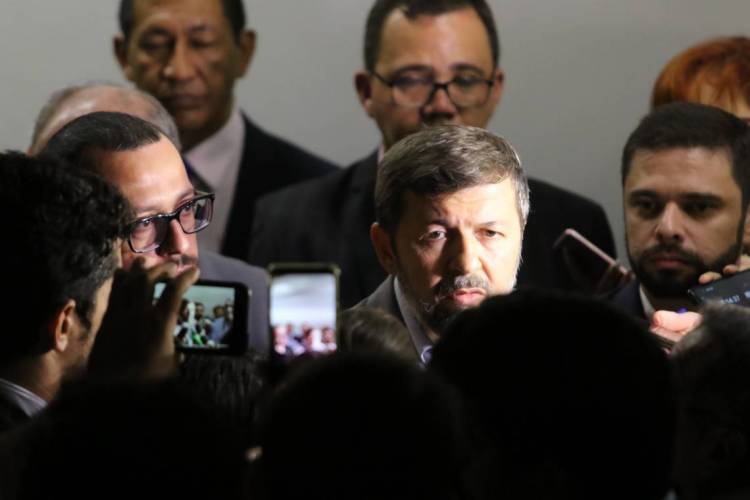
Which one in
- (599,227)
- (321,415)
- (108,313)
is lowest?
(599,227)

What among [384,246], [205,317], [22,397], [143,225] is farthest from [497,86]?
[22,397]

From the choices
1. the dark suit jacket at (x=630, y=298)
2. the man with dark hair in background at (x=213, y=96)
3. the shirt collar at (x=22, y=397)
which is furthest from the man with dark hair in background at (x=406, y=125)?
the shirt collar at (x=22, y=397)

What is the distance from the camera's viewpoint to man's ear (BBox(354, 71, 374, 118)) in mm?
4252

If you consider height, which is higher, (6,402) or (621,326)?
(621,326)

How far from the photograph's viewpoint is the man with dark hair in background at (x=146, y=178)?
3.07 m

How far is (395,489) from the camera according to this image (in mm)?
1589

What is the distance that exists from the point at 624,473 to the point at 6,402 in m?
0.95

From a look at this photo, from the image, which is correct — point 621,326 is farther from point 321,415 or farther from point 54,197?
point 54,197

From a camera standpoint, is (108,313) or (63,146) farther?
(63,146)

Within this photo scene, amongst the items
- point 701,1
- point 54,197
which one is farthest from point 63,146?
point 701,1

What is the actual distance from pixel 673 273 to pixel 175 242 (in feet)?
3.58

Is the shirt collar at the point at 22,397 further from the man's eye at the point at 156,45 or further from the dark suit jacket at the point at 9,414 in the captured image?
the man's eye at the point at 156,45

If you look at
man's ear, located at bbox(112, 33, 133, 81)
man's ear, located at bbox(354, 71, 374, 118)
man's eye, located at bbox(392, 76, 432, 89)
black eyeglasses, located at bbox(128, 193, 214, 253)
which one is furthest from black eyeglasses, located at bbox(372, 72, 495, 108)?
black eyeglasses, located at bbox(128, 193, 214, 253)

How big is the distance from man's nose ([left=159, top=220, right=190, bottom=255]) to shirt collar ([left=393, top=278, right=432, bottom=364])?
16.0 inches
